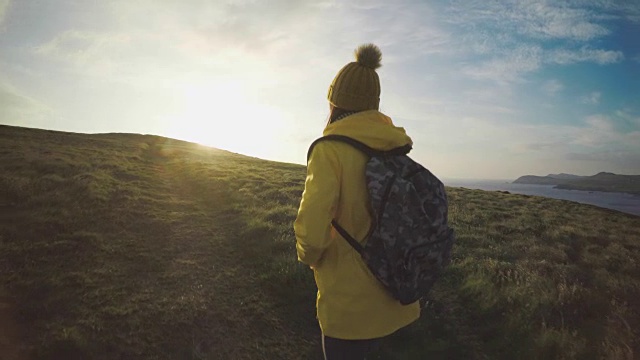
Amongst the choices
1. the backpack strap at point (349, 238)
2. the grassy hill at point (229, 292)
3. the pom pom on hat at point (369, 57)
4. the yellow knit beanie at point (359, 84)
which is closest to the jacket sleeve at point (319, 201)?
the backpack strap at point (349, 238)

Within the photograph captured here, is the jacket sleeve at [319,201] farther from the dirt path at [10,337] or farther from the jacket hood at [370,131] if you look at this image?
the dirt path at [10,337]

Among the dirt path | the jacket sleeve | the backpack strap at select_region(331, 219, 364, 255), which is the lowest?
the dirt path

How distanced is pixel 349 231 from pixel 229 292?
180 inches

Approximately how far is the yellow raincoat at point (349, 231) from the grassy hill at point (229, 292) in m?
2.79

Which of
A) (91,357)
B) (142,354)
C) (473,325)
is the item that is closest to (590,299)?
(473,325)

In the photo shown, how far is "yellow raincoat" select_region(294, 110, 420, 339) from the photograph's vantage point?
7.70ft

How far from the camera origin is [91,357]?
13.6 ft

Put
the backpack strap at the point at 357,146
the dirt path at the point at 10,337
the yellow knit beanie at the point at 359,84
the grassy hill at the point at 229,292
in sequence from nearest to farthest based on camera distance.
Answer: the backpack strap at the point at 357,146
the yellow knit beanie at the point at 359,84
the dirt path at the point at 10,337
the grassy hill at the point at 229,292

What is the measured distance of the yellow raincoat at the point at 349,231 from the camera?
2348mm

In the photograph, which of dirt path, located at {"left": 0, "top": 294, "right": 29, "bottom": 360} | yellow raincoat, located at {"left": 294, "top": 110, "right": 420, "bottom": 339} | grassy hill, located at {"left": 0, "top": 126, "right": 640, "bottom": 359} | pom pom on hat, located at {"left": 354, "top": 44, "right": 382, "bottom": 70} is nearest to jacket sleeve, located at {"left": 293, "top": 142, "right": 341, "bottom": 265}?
yellow raincoat, located at {"left": 294, "top": 110, "right": 420, "bottom": 339}

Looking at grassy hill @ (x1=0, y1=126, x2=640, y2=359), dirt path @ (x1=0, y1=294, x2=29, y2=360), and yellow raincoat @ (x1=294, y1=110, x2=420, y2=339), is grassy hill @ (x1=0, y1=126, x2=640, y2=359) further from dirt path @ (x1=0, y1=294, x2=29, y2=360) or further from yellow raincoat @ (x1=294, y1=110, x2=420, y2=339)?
yellow raincoat @ (x1=294, y1=110, x2=420, y2=339)

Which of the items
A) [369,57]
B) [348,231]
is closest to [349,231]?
[348,231]

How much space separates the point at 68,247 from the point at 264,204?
24.7 feet

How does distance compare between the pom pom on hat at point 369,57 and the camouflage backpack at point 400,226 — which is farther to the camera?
the pom pom on hat at point 369,57
